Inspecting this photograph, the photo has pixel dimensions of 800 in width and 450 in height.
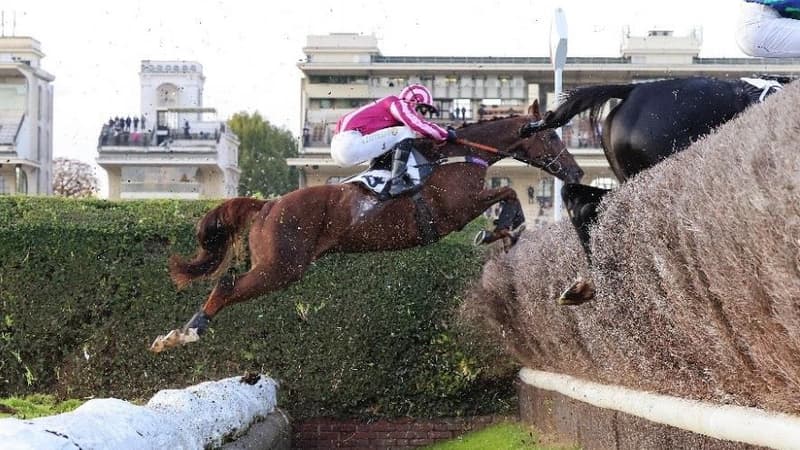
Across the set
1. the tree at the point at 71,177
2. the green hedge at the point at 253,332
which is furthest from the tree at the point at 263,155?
the green hedge at the point at 253,332

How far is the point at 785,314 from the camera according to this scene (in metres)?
3.27

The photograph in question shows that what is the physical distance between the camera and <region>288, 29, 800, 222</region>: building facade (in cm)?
3709

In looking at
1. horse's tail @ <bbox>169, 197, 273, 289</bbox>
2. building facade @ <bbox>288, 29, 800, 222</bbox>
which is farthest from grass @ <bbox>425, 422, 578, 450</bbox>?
building facade @ <bbox>288, 29, 800, 222</bbox>

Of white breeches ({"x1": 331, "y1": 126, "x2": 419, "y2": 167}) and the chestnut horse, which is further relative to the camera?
white breeches ({"x1": 331, "y1": 126, "x2": 419, "y2": 167})

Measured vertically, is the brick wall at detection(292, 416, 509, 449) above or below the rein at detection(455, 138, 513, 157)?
below

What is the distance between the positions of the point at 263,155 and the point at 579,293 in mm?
49395

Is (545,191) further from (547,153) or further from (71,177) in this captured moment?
(547,153)

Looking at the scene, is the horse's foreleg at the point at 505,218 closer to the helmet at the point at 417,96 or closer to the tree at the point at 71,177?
the helmet at the point at 417,96

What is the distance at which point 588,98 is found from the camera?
6047 millimetres

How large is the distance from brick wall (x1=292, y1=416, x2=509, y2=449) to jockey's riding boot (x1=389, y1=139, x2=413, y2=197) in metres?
4.22

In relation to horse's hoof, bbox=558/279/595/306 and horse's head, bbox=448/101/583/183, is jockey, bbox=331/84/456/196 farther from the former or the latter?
horse's hoof, bbox=558/279/595/306

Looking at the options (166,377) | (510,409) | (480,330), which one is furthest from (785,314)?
(166,377)

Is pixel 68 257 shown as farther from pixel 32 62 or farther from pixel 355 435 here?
pixel 32 62

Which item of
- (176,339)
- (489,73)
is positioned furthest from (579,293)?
(489,73)
